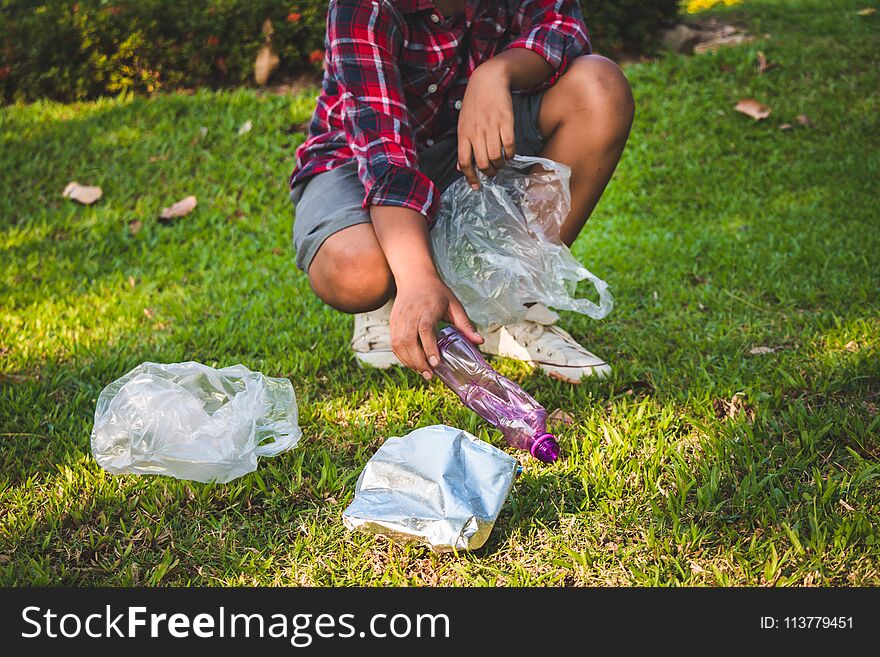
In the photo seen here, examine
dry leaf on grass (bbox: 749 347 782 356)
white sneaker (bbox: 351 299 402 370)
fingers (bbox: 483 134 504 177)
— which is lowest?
white sneaker (bbox: 351 299 402 370)

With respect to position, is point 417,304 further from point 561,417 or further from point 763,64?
point 763,64

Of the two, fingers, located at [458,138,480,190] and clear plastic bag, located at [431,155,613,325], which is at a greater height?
fingers, located at [458,138,480,190]

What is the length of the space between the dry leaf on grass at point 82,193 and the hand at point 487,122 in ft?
9.04

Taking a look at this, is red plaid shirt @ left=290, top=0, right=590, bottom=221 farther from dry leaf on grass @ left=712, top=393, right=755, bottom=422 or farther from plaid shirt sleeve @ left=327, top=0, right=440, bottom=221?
dry leaf on grass @ left=712, top=393, right=755, bottom=422

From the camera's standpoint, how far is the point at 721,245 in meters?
3.23

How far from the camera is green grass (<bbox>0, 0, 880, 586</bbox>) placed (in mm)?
1475

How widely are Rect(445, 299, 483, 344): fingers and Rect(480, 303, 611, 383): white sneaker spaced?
1.92 ft

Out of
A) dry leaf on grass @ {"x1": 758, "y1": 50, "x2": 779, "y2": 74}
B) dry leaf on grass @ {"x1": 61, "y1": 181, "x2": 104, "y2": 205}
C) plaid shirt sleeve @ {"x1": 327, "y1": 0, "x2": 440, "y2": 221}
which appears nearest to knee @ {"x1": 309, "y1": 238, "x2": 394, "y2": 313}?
plaid shirt sleeve @ {"x1": 327, "y1": 0, "x2": 440, "y2": 221}

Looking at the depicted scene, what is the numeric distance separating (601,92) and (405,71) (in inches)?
21.2

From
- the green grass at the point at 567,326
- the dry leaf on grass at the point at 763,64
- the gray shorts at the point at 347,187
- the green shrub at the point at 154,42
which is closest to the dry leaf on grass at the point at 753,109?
the green grass at the point at 567,326

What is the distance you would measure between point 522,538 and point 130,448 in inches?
34.2

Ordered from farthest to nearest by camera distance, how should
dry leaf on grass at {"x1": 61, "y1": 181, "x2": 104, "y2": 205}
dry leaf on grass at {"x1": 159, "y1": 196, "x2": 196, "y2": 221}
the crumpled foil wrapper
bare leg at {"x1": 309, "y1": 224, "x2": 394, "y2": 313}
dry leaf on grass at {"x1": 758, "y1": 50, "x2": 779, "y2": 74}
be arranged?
dry leaf on grass at {"x1": 758, "y1": 50, "x2": 779, "y2": 74}
dry leaf on grass at {"x1": 61, "y1": 181, "x2": 104, "y2": 205}
dry leaf on grass at {"x1": 159, "y1": 196, "x2": 196, "y2": 221}
bare leg at {"x1": 309, "y1": 224, "x2": 394, "y2": 313}
the crumpled foil wrapper

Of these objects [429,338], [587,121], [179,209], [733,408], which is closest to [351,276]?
[429,338]

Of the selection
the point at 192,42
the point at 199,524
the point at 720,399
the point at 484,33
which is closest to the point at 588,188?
the point at 484,33
